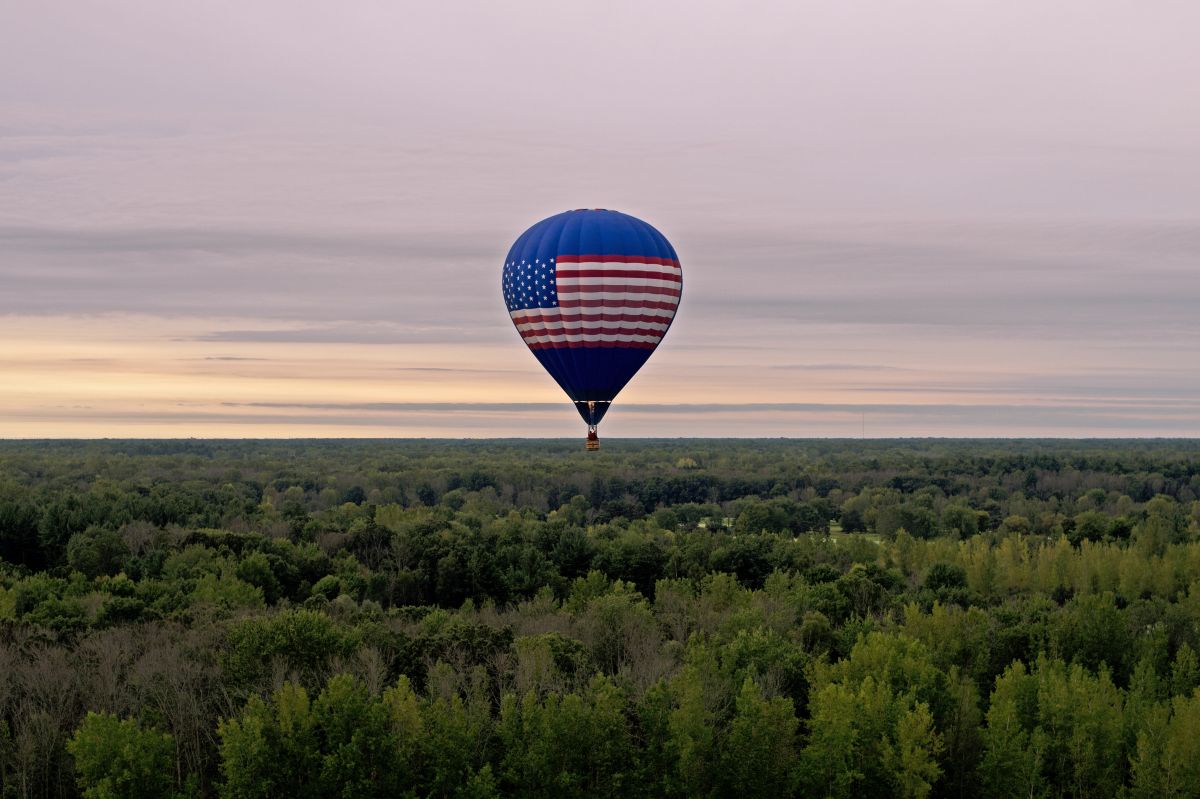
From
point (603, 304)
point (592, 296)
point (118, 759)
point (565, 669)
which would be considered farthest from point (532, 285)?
point (118, 759)

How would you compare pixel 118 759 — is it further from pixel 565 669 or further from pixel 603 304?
pixel 603 304

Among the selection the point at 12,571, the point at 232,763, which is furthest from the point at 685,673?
the point at 12,571

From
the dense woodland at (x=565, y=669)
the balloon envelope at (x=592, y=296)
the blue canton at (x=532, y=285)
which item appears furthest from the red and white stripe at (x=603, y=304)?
the dense woodland at (x=565, y=669)

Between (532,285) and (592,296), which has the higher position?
(532,285)

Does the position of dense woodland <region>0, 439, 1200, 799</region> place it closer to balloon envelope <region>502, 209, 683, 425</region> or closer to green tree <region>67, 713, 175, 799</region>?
green tree <region>67, 713, 175, 799</region>

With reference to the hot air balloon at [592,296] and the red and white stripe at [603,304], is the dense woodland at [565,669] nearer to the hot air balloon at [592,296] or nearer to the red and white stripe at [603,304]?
the hot air balloon at [592,296]

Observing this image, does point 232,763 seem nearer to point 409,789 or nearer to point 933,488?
point 409,789
